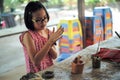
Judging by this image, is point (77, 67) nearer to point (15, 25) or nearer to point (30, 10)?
point (30, 10)

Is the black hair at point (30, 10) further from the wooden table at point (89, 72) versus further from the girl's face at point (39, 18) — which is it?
the wooden table at point (89, 72)

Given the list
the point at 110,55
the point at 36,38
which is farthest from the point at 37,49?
the point at 110,55

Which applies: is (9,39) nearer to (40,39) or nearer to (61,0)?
(61,0)

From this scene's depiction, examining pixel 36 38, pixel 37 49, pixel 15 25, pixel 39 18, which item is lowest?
pixel 15 25

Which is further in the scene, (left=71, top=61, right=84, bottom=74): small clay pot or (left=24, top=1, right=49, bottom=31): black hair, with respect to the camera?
(left=24, top=1, right=49, bottom=31): black hair

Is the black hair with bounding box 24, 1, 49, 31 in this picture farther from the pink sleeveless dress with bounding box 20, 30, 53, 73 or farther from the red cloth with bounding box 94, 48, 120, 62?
the red cloth with bounding box 94, 48, 120, 62

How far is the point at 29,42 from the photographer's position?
6.46 feet

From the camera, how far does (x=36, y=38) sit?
6.69ft

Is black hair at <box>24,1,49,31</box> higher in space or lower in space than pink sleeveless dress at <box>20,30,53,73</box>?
higher

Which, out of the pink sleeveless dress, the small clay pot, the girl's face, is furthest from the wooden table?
the girl's face

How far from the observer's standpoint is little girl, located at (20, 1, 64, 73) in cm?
194

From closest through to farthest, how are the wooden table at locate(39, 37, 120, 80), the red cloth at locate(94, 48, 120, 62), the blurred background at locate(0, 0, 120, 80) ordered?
the wooden table at locate(39, 37, 120, 80) < the red cloth at locate(94, 48, 120, 62) < the blurred background at locate(0, 0, 120, 80)

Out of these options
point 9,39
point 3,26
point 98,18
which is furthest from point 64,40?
point 3,26

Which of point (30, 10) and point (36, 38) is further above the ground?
point (30, 10)
